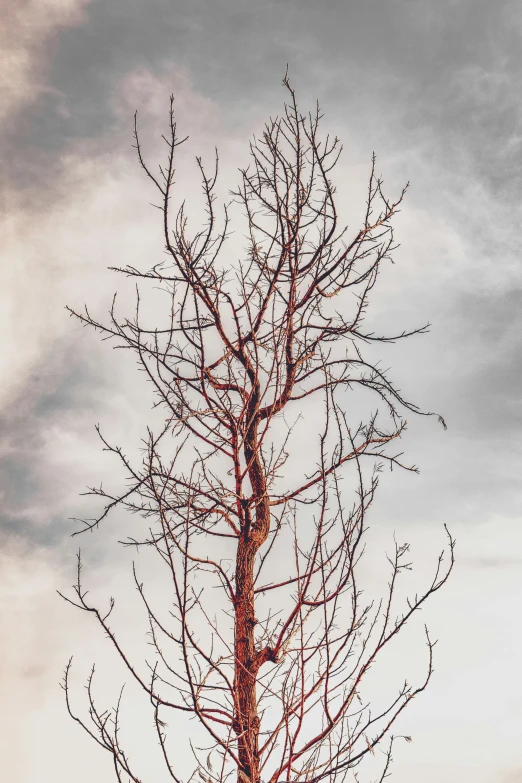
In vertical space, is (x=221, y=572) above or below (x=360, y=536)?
above

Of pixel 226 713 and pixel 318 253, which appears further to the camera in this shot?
pixel 318 253

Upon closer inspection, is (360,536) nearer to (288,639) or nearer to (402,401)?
(288,639)

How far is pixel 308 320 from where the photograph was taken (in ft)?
12.6

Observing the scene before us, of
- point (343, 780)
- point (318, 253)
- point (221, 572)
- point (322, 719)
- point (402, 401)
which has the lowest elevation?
point (343, 780)

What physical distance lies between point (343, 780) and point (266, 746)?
13.5 inches

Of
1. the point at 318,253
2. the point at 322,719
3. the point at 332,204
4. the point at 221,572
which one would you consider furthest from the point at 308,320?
the point at 322,719

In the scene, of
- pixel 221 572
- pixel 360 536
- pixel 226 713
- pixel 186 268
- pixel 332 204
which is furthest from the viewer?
pixel 332 204

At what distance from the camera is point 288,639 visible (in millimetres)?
2945

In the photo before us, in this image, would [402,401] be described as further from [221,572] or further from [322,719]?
[322,719]

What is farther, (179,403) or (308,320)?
(308,320)

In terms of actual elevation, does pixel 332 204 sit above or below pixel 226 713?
above

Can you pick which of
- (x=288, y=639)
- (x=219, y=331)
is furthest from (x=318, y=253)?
(x=288, y=639)

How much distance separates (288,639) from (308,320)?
1876mm

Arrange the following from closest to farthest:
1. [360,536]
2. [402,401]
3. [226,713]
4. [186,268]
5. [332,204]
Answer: [360,536]
[226,713]
[186,268]
[332,204]
[402,401]
